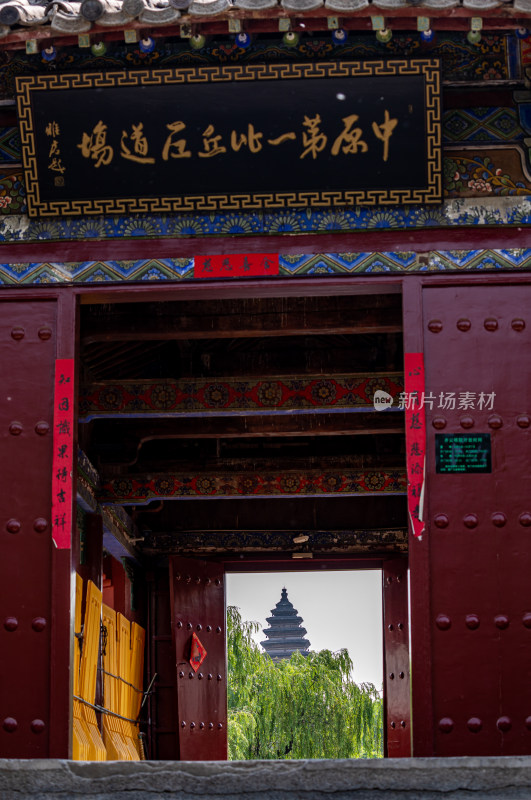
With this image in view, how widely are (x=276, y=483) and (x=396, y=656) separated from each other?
2.39m

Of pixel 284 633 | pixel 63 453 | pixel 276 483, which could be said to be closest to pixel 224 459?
pixel 276 483

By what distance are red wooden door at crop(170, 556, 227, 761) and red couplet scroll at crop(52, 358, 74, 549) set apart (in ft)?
16.6

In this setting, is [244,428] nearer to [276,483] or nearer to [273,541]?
[276,483]

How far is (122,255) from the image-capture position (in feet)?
19.7

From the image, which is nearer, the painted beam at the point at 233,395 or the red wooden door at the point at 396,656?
the painted beam at the point at 233,395

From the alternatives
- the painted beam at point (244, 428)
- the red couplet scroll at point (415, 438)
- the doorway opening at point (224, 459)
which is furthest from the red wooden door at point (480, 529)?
the painted beam at point (244, 428)

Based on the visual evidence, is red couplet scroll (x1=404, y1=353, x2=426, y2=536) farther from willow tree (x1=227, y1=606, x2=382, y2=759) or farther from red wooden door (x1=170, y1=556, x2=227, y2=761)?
willow tree (x1=227, y1=606, x2=382, y2=759)

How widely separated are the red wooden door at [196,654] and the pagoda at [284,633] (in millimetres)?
16031

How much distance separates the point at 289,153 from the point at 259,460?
458 centimetres

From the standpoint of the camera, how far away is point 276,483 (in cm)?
1018

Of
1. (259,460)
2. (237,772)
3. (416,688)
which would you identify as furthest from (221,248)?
(259,460)

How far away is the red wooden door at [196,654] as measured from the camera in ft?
34.1

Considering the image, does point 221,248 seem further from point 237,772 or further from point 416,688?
point 237,772

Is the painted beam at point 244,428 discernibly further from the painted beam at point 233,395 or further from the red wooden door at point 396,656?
the red wooden door at point 396,656
